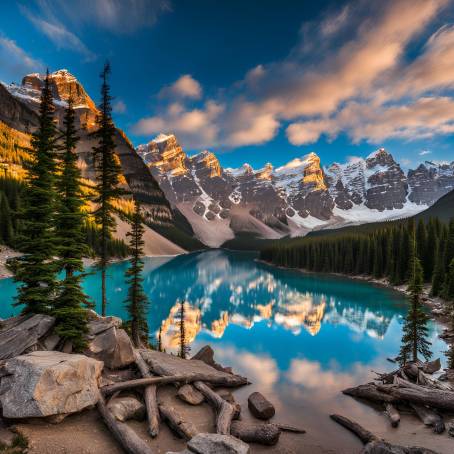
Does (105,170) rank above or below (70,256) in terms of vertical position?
above

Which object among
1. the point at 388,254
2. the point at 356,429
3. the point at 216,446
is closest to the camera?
the point at 216,446

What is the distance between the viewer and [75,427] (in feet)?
31.7

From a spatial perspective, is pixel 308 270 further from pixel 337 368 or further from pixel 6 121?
pixel 6 121

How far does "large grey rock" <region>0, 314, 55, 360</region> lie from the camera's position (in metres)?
12.2

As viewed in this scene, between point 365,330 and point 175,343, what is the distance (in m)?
25.8

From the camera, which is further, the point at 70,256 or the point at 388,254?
the point at 388,254

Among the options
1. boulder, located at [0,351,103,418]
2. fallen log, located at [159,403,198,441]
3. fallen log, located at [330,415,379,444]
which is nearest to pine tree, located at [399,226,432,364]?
fallen log, located at [330,415,379,444]

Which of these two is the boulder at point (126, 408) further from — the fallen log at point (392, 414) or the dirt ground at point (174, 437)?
the fallen log at point (392, 414)

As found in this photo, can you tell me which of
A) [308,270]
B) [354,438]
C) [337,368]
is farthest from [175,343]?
[308,270]

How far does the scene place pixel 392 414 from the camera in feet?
43.4

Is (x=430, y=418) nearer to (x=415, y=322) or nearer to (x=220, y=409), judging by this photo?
(x=220, y=409)

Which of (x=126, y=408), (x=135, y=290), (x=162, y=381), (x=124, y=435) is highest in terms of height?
(x=135, y=290)

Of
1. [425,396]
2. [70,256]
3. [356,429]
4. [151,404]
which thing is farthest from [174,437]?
[70,256]

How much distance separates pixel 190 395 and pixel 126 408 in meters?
3.10
